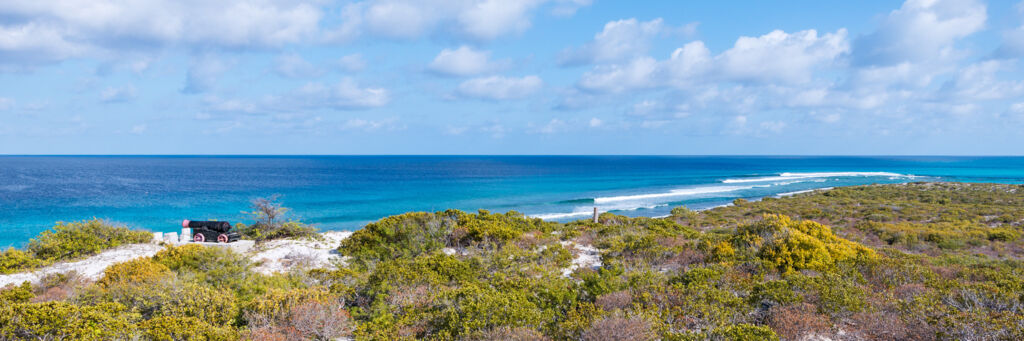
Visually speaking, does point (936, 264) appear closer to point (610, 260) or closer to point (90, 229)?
point (610, 260)

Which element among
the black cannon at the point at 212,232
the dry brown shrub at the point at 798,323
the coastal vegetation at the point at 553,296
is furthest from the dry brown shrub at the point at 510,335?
the black cannon at the point at 212,232

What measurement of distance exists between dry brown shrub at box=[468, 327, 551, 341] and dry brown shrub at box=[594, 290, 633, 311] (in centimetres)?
172

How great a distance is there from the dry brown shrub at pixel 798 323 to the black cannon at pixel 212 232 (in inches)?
734

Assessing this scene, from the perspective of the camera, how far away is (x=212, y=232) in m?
17.3

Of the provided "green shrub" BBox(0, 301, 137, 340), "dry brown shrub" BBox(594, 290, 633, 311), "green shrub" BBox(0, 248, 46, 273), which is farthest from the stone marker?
"dry brown shrub" BBox(594, 290, 633, 311)

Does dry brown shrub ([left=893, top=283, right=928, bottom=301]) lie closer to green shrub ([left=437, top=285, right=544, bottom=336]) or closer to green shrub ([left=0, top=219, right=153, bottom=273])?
green shrub ([left=437, top=285, right=544, bottom=336])

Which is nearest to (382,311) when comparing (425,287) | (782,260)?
(425,287)

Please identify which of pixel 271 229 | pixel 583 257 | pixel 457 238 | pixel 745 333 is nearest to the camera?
pixel 745 333

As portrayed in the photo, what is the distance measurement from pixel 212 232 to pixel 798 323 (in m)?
19.7

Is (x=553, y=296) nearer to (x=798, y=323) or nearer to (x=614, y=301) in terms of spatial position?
(x=614, y=301)

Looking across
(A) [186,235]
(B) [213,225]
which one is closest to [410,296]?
(B) [213,225]

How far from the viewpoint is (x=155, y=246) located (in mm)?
15234

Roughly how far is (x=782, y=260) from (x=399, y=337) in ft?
29.9

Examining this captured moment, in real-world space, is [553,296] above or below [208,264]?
above
